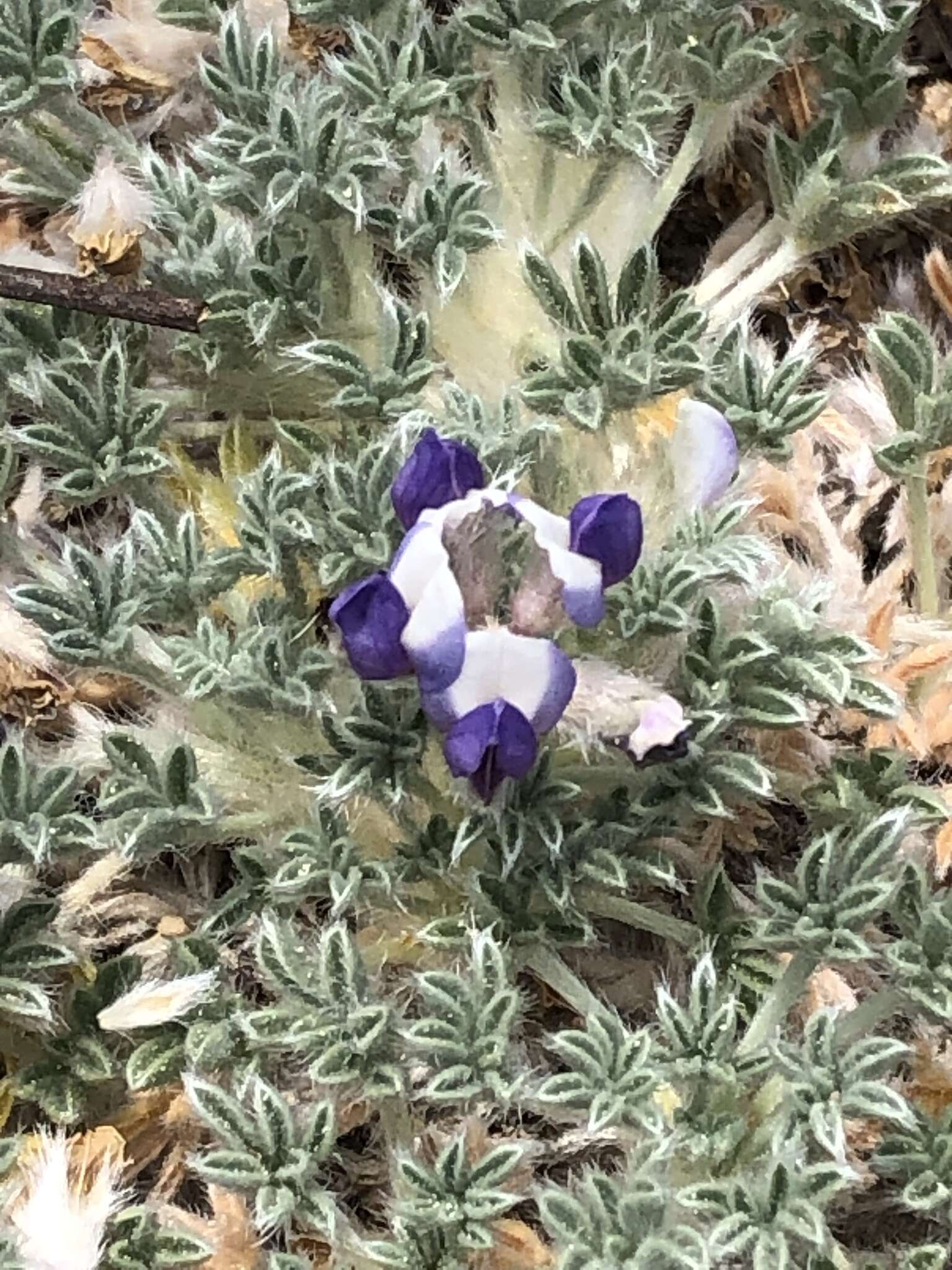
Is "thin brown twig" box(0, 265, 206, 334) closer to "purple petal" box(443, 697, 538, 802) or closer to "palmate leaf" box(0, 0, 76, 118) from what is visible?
"palmate leaf" box(0, 0, 76, 118)

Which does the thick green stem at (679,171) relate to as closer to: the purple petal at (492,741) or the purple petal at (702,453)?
the purple petal at (702,453)

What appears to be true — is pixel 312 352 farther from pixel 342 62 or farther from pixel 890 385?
pixel 890 385

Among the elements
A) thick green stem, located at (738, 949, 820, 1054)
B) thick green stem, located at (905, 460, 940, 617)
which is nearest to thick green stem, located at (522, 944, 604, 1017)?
thick green stem, located at (738, 949, 820, 1054)

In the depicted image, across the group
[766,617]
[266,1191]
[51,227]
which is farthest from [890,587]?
[51,227]

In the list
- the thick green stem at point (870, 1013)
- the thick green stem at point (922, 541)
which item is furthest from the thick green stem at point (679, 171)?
the thick green stem at point (870, 1013)

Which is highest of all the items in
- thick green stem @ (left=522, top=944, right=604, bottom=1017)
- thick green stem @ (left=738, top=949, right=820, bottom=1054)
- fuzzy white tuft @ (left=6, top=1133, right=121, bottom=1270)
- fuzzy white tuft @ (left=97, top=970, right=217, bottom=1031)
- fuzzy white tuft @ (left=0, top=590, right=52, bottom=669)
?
thick green stem @ (left=738, top=949, right=820, bottom=1054)
